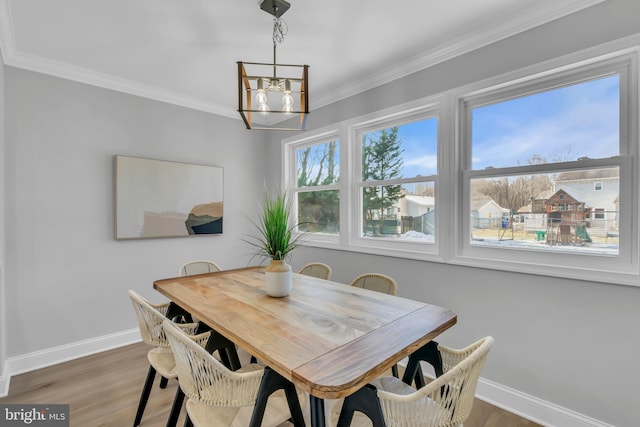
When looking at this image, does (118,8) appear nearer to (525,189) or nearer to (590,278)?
(525,189)

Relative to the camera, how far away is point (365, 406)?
1.06 metres

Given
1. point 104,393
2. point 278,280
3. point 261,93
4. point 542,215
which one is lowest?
point 104,393

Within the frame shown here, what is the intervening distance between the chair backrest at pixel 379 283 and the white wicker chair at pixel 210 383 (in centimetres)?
116

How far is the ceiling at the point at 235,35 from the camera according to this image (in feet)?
6.00

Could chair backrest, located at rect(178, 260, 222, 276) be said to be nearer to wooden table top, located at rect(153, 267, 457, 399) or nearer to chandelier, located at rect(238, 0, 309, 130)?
wooden table top, located at rect(153, 267, 457, 399)

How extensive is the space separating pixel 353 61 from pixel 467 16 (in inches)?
35.2

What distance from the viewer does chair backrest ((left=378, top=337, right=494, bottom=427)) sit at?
38.1 inches

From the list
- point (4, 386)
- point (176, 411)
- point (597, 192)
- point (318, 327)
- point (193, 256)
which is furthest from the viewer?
point (193, 256)

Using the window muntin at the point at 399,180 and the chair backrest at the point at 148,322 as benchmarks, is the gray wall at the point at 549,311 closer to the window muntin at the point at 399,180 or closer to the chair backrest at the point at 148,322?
the window muntin at the point at 399,180

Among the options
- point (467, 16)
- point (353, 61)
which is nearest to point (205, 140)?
point (353, 61)

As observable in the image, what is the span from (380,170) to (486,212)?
41.0 inches

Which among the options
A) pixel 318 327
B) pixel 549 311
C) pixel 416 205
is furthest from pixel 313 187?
pixel 549 311

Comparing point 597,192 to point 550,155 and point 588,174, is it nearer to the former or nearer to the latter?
point 588,174

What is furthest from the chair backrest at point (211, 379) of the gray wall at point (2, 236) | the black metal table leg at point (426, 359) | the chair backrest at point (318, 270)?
the gray wall at point (2, 236)
